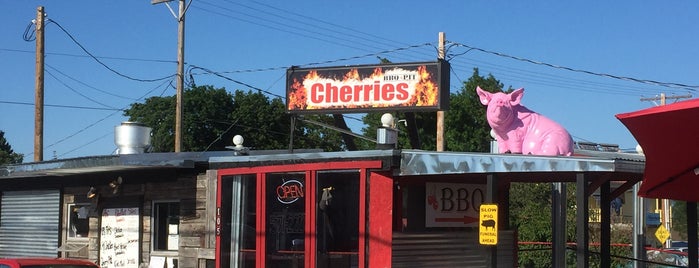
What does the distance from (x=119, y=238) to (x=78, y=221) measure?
1.45 m

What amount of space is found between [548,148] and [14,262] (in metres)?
6.87

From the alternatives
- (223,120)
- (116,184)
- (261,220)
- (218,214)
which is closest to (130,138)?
(116,184)

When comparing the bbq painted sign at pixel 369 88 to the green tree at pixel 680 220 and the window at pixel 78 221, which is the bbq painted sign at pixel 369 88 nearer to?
the window at pixel 78 221

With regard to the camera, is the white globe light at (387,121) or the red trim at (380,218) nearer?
the red trim at (380,218)

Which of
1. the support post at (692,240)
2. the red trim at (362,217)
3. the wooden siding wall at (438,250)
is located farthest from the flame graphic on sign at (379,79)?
the support post at (692,240)

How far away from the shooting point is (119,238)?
15.5m

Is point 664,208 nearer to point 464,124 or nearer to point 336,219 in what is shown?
point 464,124

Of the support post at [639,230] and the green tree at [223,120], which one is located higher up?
the green tree at [223,120]

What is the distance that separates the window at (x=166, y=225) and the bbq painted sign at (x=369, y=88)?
8.38 ft

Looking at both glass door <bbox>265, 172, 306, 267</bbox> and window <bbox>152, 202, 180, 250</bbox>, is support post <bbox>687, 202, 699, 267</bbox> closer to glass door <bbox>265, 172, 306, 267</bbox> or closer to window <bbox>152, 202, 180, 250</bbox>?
glass door <bbox>265, 172, 306, 267</bbox>

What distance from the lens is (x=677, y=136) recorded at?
20.8 feet

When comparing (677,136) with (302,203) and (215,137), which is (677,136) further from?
(215,137)

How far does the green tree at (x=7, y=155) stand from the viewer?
259 feet

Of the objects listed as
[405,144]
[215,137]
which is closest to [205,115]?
[215,137]
